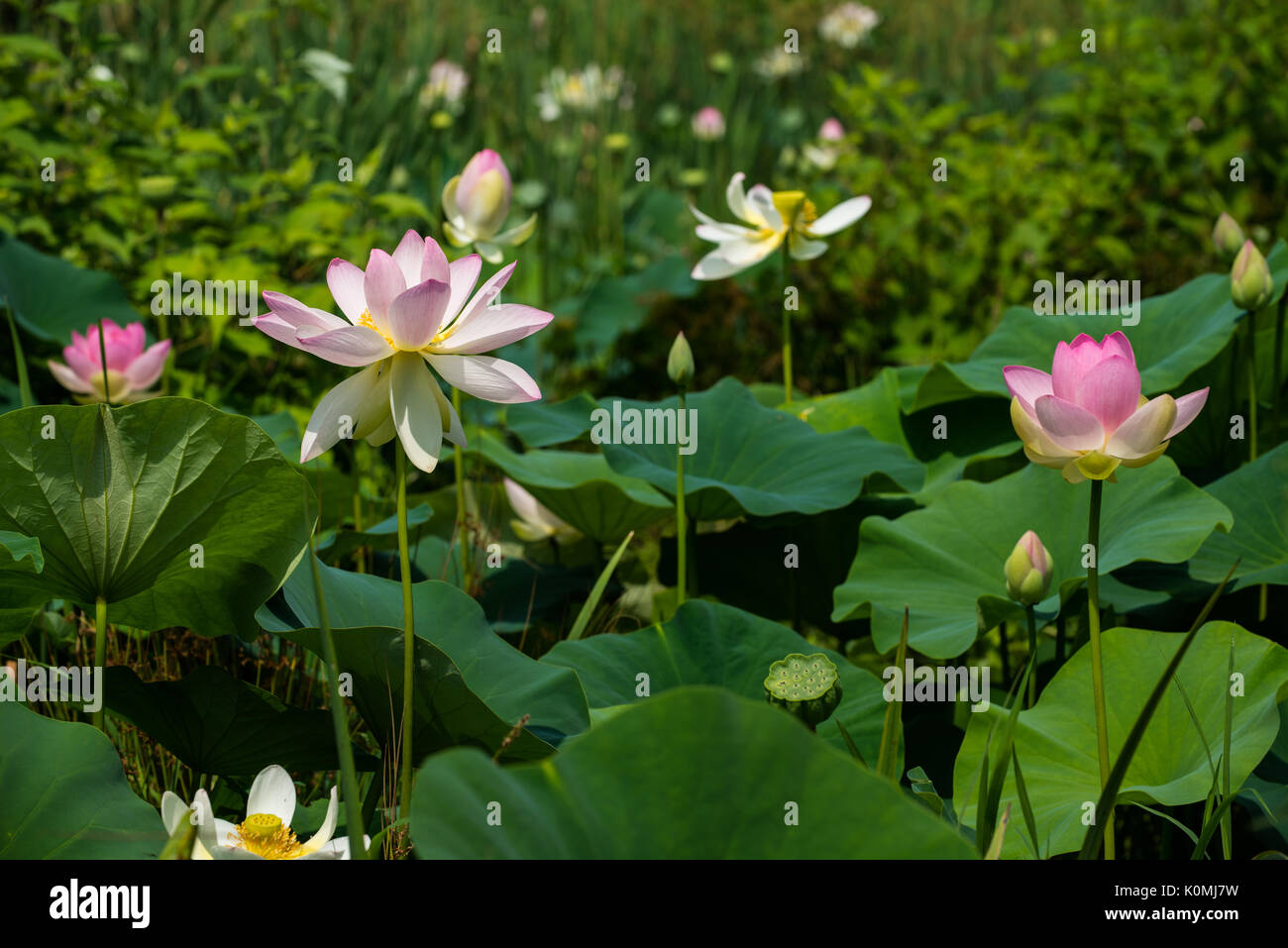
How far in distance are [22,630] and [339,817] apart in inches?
14.3

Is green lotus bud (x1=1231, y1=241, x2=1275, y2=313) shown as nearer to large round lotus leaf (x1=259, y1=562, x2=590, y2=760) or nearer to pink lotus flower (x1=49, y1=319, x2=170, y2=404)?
large round lotus leaf (x1=259, y1=562, x2=590, y2=760)

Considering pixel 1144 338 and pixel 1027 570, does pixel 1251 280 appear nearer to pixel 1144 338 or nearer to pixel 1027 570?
pixel 1144 338

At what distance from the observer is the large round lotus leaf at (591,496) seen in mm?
1597

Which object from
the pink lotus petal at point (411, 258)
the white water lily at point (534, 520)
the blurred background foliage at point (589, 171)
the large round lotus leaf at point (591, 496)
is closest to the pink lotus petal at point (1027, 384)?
the pink lotus petal at point (411, 258)

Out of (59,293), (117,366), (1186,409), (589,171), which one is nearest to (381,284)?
(1186,409)

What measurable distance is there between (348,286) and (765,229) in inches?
39.9

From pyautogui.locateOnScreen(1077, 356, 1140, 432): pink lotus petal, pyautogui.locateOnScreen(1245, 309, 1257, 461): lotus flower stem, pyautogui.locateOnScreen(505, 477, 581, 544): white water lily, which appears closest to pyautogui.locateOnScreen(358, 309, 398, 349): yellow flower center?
pyautogui.locateOnScreen(1077, 356, 1140, 432): pink lotus petal

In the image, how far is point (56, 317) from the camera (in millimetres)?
2195

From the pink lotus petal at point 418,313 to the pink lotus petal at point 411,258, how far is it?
0.09m

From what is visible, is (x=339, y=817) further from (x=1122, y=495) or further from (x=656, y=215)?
(x=656, y=215)

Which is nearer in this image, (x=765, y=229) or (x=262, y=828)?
(x=262, y=828)

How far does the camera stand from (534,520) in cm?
186

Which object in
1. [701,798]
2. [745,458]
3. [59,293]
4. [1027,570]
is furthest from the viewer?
[59,293]

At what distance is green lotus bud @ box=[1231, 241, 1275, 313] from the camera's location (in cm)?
145
